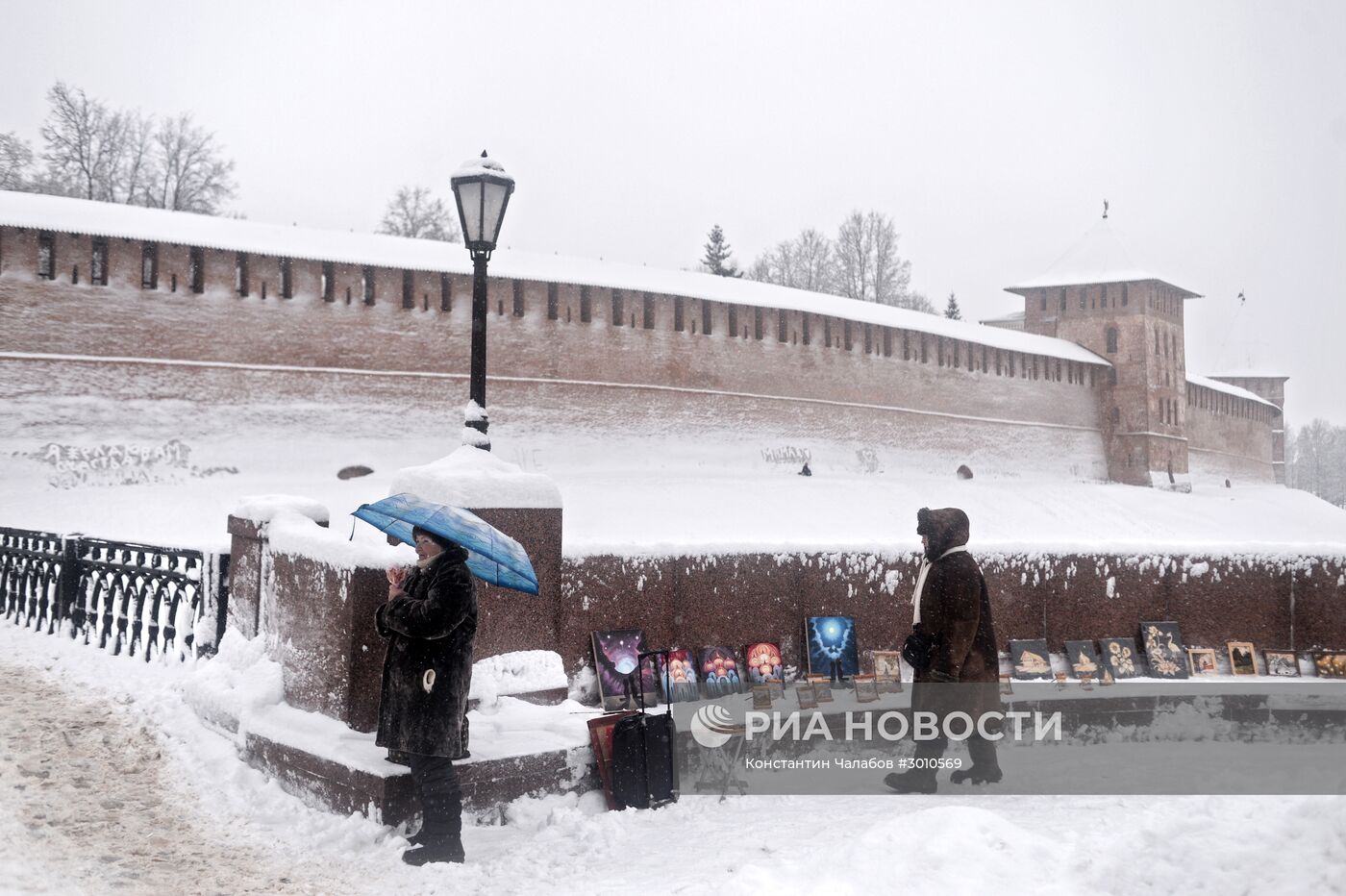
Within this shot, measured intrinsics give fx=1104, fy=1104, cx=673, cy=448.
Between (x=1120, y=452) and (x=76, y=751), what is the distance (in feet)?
95.3

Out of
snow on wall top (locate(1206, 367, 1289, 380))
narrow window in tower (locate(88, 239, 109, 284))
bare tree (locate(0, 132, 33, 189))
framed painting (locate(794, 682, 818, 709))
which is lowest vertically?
framed painting (locate(794, 682, 818, 709))

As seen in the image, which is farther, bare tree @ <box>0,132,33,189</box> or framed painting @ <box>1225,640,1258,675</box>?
bare tree @ <box>0,132,33,189</box>

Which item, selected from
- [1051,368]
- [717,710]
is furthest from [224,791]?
[1051,368]

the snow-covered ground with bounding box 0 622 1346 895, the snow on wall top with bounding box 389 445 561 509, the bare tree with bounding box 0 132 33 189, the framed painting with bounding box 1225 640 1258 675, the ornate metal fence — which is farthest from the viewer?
the bare tree with bounding box 0 132 33 189

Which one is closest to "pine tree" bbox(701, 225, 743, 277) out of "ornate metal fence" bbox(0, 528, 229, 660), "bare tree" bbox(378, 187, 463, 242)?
"bare tree" bbox(378, 187, 463, 242)

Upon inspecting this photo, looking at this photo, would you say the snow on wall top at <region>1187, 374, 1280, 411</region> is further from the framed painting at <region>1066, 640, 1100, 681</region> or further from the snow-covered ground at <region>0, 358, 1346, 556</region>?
the framed painting at <region>1066, 640, 1100, 681</region>

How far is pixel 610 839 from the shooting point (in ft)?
12.0

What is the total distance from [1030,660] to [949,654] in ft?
6.16

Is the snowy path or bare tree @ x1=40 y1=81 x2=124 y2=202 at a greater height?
bare tree @ x1=40 y1=81 x2=124 y2=202

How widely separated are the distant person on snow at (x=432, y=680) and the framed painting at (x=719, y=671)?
6.65 feet

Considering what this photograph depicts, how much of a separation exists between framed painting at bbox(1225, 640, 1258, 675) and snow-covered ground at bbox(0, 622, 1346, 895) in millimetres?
2688

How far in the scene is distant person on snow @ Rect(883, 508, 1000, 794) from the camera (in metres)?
4.32

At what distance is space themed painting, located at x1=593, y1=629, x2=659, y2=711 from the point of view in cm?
507

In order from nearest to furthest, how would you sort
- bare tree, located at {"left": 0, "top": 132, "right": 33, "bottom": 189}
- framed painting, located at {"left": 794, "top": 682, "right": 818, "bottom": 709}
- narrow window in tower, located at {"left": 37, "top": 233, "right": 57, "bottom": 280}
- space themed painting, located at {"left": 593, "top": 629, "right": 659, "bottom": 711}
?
space themed painting, located at {"left": 593, "top": 629, "right": 659, "bottom": 711}
framed painting, located at {"left": 794, "top": 682, "right": 818, "bottom": 709}
narrow window in tower, located at {"left": 37, "top": 233, "right": 57, "bottom": 280}
bare tree, located at {"left": 0, "top": 132, "right": 33, "bottom": 189}
